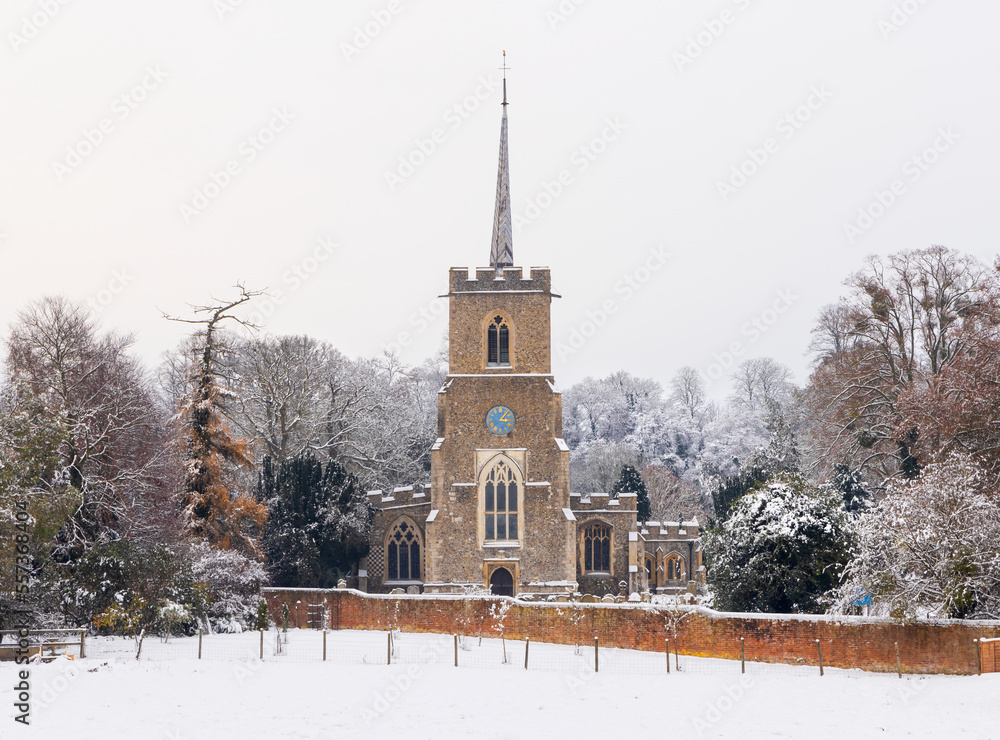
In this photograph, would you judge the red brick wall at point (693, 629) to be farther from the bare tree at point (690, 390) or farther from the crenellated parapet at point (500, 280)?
the bare tree at point (690, 390)

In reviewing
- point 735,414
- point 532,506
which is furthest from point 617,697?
point 735,414

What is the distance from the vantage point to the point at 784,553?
23328mm

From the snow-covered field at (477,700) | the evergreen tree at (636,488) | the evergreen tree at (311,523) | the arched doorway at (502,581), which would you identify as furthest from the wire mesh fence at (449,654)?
the evergreen tree at (636,488)

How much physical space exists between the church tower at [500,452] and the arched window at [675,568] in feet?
32.7

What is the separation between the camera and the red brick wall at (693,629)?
18281 mm

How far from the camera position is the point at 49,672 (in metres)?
17.4

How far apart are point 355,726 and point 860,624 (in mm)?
9691

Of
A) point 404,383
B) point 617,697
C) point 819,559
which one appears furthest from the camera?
point 404,383

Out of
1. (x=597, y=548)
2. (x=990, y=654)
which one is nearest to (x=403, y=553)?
(x=597, y=548)

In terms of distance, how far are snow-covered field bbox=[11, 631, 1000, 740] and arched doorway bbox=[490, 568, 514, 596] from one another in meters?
12.8

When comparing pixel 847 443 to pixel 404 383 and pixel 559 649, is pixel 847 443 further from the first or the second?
pixel 404 383

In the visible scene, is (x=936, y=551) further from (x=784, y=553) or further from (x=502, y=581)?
(x=502, y=581)

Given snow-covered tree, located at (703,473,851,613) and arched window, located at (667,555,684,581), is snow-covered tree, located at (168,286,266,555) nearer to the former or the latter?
snow-covered tree, located at (703,473,851,613)

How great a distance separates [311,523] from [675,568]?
1644 cm
